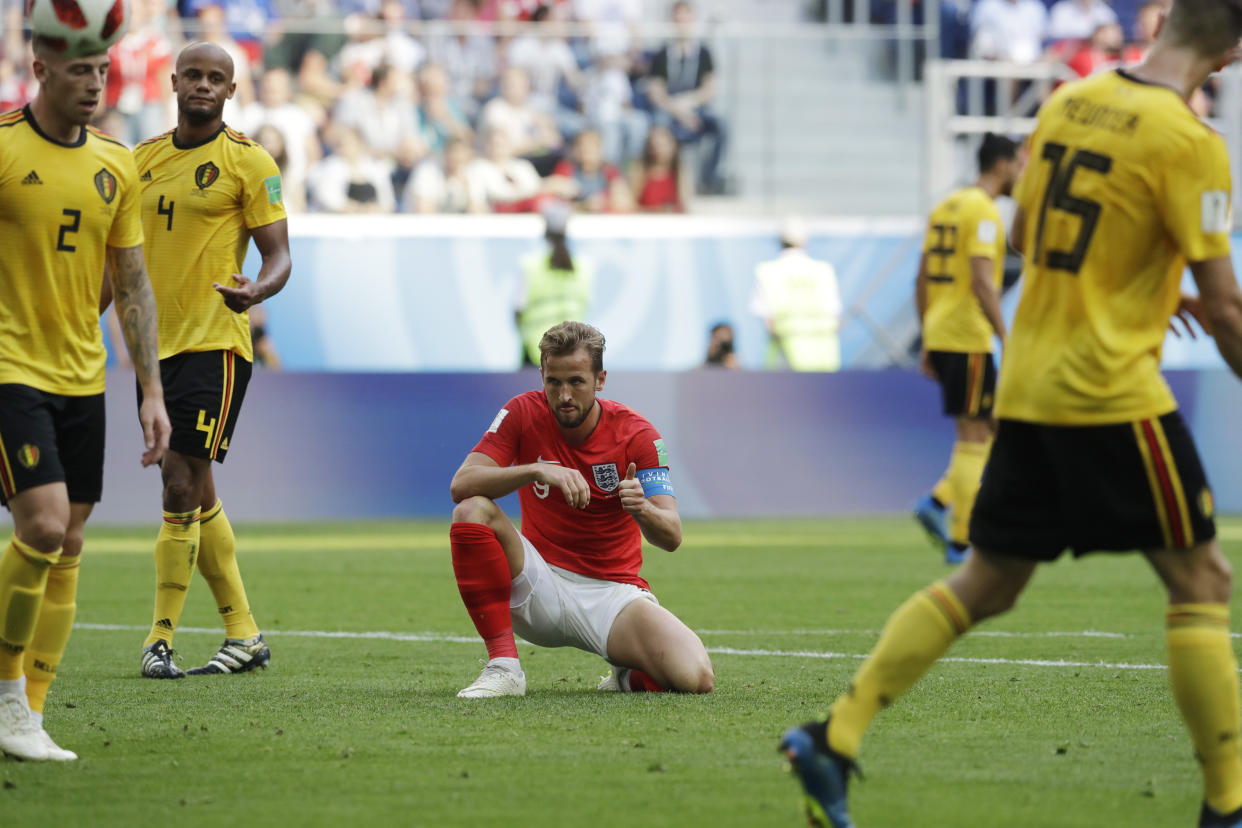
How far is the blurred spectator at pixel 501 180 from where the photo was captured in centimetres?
1859

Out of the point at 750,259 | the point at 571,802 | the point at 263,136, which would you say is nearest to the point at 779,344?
the point at 750,259

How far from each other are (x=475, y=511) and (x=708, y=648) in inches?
71.9

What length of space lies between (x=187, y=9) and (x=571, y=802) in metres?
16.0

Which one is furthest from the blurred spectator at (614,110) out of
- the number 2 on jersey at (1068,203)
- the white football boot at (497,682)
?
the number 2 on jersey at (1068,203)

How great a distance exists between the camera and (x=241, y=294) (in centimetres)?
667

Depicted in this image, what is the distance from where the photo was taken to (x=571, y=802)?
174 inches

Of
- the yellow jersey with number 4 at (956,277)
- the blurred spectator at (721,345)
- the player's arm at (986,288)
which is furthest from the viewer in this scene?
the blurred spectator at (721,345)

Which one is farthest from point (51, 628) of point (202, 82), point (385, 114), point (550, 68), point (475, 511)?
point (550, 68)

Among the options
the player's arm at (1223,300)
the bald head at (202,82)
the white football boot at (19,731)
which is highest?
the bald head at (202,82)

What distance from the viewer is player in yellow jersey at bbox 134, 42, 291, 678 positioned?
7.16 m

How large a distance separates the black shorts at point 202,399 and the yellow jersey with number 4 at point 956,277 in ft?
17.9

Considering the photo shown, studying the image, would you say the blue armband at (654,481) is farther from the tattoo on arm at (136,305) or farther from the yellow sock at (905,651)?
the yellow sock at (905,651)

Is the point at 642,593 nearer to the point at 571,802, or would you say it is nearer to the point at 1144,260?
the point at 571,802

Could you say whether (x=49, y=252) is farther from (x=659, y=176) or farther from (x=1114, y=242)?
(x=659, y=176)
